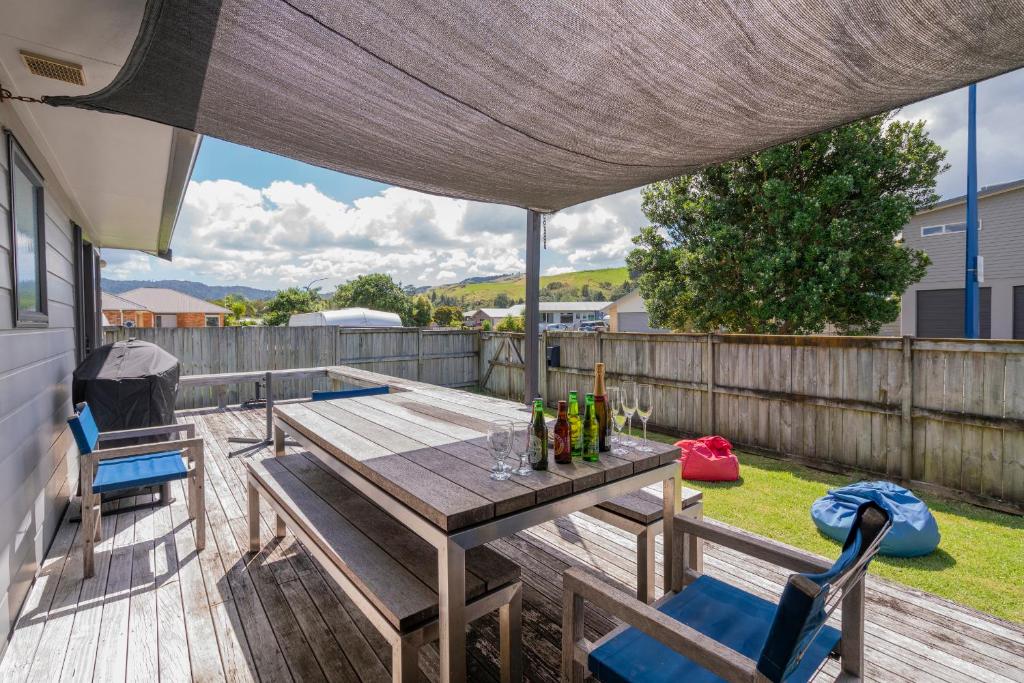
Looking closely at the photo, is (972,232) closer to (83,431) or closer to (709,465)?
(709,465)

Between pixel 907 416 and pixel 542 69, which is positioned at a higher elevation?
pixel 542 69

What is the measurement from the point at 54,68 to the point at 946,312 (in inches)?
626

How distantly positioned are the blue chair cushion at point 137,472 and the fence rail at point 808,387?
2.92 meters

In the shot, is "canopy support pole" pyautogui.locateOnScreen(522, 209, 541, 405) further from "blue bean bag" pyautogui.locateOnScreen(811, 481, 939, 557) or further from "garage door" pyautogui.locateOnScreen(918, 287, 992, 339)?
"garage door" pyautogui.locateOnScreen(918, 287, 992, 339)

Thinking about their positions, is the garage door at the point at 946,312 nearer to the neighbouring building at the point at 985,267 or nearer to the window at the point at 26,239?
the neighbouring building at the point at 985,267

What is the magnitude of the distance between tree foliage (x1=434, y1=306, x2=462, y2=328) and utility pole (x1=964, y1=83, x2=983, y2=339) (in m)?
39.7

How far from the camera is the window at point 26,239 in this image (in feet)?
8.30

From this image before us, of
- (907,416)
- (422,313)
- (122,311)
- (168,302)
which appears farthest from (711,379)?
(168,302)

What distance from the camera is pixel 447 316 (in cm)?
4753

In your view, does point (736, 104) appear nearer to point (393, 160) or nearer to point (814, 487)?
point (393, 160)

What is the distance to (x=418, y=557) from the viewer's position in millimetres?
1861

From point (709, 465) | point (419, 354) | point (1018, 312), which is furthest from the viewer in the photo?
point (1018, 312)

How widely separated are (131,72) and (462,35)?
3.49ft

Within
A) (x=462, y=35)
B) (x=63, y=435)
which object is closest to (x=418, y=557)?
(x=462, y=35)
